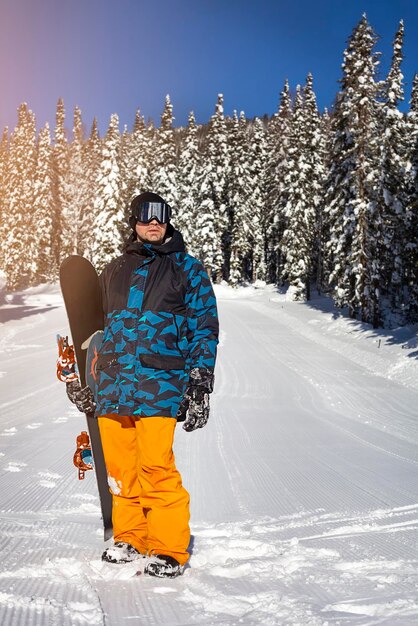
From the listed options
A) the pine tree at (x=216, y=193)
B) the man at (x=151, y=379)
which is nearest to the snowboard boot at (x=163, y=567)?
the man at (x=151, y=379)

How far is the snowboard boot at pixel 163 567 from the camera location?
116 inches

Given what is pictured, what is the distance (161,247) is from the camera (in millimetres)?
3334

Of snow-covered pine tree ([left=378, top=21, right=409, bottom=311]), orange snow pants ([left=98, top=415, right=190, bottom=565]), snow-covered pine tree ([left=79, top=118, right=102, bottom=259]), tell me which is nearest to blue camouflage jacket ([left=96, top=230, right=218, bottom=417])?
orange snow pants ([left=98, top=415, right=190, bottom=565])

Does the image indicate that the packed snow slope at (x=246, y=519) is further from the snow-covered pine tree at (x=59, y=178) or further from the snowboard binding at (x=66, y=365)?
the snow-covered pine tree at (x=59, y=178)

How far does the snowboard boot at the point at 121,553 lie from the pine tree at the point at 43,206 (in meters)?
52.8

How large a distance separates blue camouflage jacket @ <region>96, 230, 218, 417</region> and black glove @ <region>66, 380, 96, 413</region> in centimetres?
21

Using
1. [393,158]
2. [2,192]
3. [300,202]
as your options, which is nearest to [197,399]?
[393,158]

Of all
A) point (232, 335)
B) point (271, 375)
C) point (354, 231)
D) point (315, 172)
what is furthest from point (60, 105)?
point (271, 375)

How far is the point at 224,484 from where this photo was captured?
5207 mm

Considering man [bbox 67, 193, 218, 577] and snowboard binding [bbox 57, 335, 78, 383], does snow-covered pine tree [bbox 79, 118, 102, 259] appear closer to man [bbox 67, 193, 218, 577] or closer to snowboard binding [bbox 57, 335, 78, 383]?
snowboard binding [bbox 57, 335, 78, 383]

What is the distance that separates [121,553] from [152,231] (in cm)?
198

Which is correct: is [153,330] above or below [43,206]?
below

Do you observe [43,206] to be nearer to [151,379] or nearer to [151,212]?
[151,212]

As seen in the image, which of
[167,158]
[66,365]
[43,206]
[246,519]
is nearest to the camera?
[66,365]
